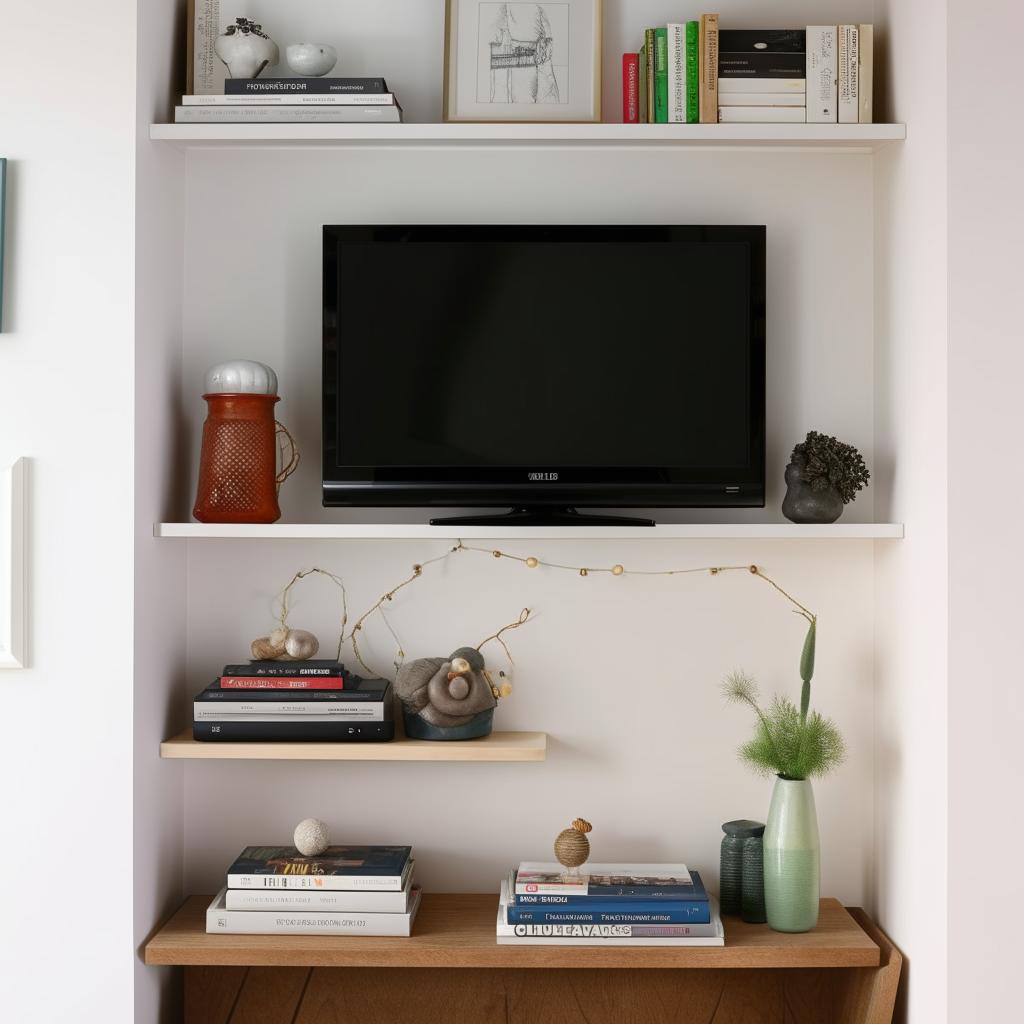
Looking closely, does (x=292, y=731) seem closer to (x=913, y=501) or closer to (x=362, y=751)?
(x=362, y=751)

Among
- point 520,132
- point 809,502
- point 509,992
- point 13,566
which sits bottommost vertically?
point 509,992

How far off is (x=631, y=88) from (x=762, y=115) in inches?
10.0

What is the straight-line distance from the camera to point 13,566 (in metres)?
1.89

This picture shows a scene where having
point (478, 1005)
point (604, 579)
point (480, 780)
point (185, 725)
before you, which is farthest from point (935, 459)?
point (185, 725)

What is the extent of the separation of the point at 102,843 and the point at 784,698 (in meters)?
1.30

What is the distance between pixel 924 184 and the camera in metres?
1.85

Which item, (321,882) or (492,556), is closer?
(321,882)

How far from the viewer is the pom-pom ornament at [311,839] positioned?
6.57 ft

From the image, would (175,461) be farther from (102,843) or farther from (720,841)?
(720,841)

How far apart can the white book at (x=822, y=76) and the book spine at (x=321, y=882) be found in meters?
1.60

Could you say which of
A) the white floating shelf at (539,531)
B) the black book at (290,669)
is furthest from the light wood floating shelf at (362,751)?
the white floating shelf at (539,531)

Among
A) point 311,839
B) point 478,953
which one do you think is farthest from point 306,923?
point 478,953

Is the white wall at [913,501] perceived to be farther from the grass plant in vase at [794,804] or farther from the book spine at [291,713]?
the book spine at [291,713]

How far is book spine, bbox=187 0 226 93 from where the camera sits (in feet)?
6.85
